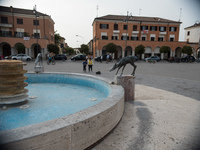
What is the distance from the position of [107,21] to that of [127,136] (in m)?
37.5

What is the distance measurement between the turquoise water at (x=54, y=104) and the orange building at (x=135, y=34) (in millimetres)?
28541

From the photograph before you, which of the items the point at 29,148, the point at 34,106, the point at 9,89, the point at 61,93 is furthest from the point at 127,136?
the point at 61,93

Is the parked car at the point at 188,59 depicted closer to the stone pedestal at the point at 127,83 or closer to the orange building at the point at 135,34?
the orange building at the point at 135,34

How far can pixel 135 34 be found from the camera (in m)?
39.5

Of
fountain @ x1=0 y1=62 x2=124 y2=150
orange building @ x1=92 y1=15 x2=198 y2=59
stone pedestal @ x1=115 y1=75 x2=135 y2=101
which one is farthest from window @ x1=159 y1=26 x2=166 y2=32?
fountain @ x1=0 y1=62 x2=124 y2=150

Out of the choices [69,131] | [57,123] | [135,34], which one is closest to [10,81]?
[57,123]

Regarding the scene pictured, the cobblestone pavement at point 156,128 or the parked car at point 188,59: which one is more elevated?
the parked car at point 188,59

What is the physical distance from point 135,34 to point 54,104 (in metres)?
38.0

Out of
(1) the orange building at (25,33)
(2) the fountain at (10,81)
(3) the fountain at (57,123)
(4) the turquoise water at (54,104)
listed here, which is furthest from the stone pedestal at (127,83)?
(1) the orange building at (25,33)

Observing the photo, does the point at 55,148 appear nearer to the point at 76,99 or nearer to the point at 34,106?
the point at 34,106

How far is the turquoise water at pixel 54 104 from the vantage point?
3.93 m

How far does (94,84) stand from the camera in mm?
7090

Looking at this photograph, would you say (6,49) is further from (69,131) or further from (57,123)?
(69,131)

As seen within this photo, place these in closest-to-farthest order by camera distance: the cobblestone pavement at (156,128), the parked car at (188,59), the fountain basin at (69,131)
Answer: the fountain basin at (69,131) → the cobblestone pavement at (156,128) → the parked car at (188,59)
